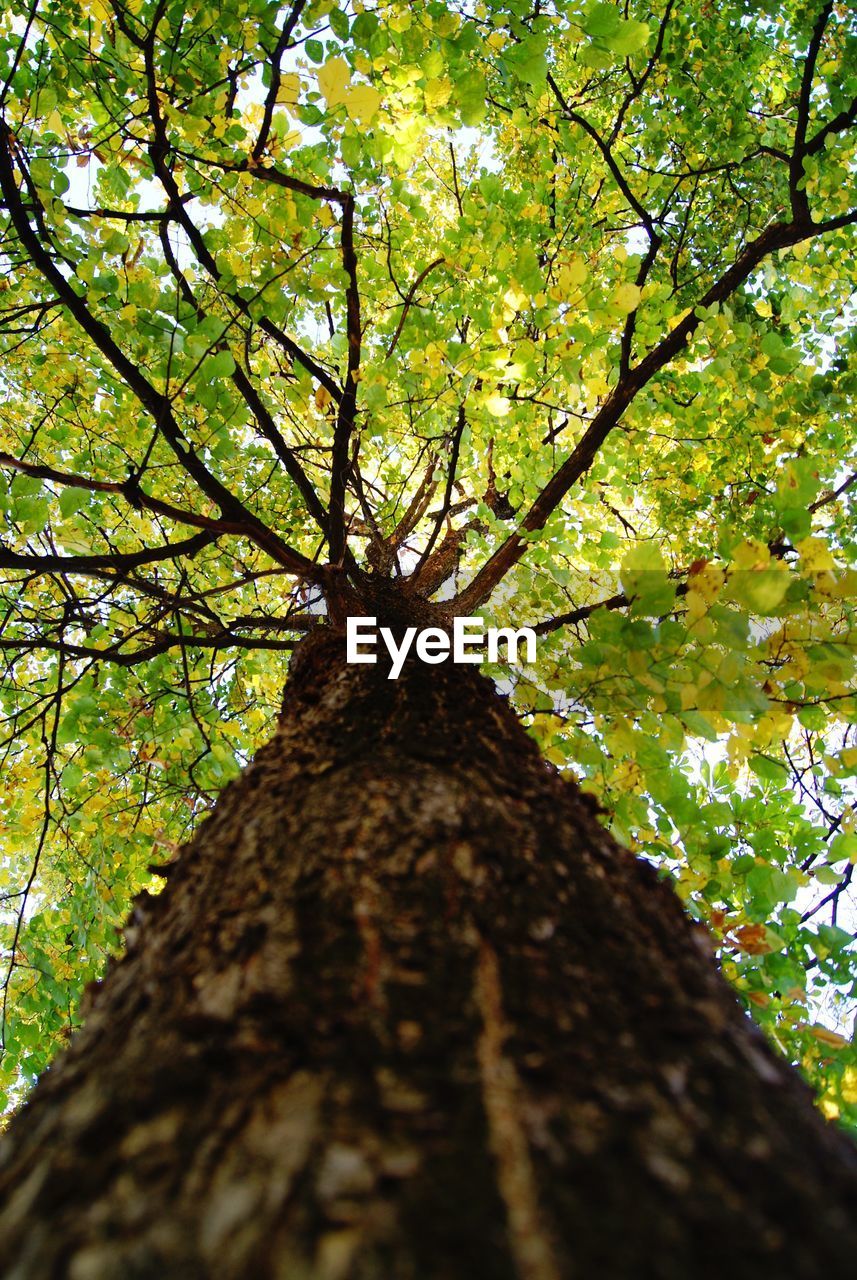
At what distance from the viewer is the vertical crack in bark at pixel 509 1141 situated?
0.51 metres

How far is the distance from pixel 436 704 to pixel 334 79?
6.19ft

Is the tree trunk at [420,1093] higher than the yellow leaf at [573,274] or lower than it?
lower

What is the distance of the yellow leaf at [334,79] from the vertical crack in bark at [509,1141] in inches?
94.1

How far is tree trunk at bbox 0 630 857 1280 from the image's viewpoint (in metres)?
0.53

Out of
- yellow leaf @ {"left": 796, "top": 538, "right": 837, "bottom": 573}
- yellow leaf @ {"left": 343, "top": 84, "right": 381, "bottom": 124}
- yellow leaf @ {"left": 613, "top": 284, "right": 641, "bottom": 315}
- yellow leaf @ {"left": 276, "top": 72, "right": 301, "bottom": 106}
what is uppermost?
yellow leaf @ {"left": 276, "top": 72, "right": 301, "bottom": 106}

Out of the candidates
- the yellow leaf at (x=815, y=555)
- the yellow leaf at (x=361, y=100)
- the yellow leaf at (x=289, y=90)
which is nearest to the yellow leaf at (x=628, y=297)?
the yellow leaf at (x=361, y=100)

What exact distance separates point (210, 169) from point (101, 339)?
4.39 ft

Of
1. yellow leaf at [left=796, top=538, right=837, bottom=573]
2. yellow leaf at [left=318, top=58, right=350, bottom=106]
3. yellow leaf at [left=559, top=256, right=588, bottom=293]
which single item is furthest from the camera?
yellow leaf at [left=559, top=256, right=588, bottom=293]

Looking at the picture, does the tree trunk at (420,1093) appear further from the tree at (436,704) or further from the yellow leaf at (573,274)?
the yellow leaf at (573,274)

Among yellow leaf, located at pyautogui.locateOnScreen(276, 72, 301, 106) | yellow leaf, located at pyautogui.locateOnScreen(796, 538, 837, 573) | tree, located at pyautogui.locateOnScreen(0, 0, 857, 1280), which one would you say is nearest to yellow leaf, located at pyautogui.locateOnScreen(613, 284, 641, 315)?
tree, located at pyautogui.locateOnScreen(0, 0, 857, 1280)

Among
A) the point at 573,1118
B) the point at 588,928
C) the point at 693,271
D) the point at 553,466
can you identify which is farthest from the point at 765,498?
the point at 573,1118

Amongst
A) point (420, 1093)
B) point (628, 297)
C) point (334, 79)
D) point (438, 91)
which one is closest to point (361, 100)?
point (334, 79)

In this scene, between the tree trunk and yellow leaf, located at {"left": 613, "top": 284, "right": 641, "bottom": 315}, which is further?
yellow leaf, located at {"left": 613, "top": 284, "right": 641, "bottom": 315}

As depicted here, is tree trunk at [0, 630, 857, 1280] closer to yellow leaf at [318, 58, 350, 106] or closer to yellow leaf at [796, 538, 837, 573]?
yellow leaf at [796, 538, 837, 573]
